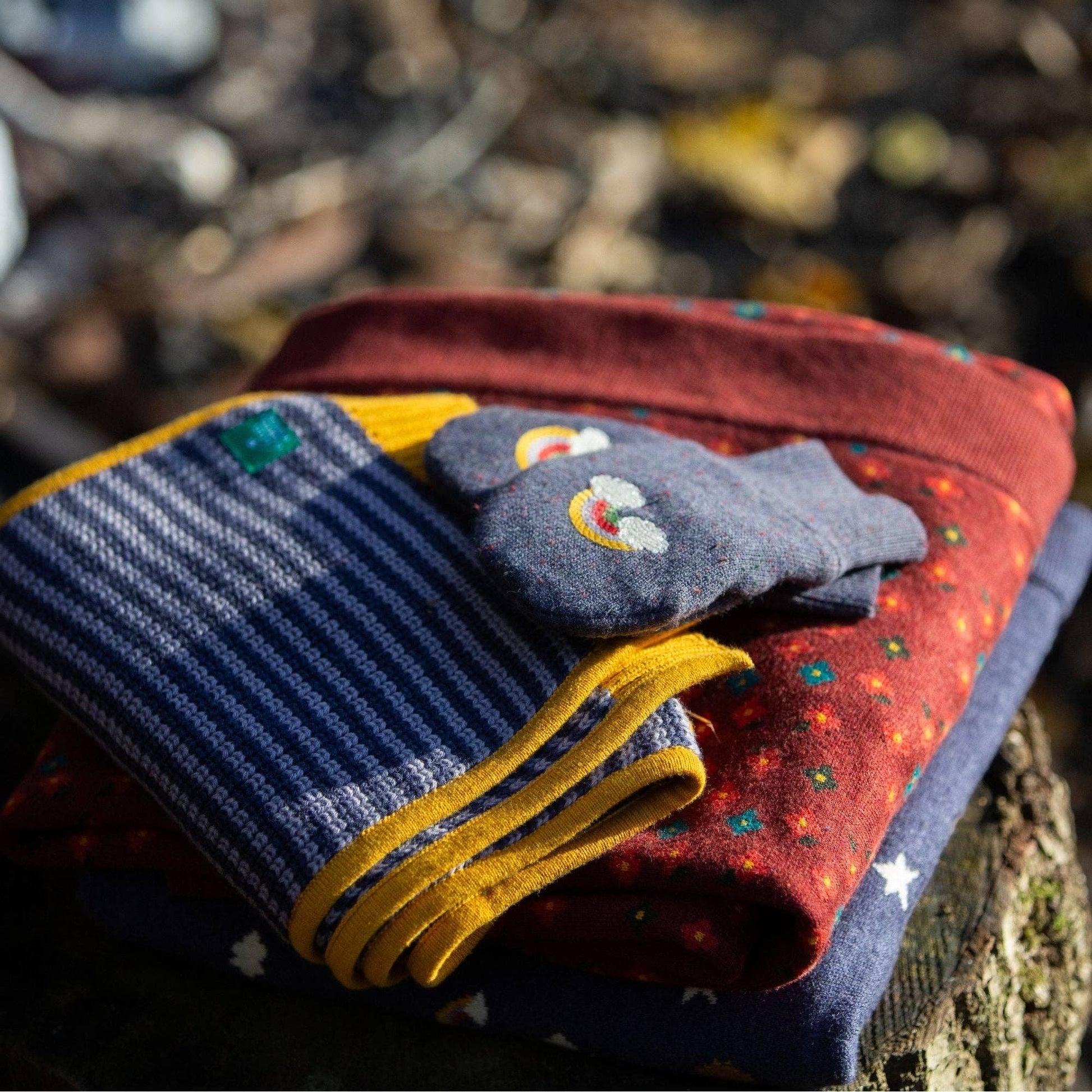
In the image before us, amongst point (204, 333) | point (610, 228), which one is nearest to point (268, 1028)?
point (204, 333)

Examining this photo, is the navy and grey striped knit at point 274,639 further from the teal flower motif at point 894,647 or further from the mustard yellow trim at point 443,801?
the teal flower motif at point 894,647

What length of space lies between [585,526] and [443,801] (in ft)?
0.74

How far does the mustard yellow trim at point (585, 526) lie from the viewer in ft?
3.03

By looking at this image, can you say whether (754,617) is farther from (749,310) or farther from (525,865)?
(749,310)

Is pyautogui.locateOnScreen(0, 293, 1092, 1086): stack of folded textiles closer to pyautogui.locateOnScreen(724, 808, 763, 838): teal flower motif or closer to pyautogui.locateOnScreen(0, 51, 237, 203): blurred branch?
pyautogui.locateOnScreen(724, 808, 763, 838): teal flower motif

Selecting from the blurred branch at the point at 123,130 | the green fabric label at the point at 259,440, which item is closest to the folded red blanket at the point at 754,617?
the green fabric label at the point at 259,440

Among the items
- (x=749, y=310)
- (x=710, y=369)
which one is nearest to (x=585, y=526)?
(x=710, y=369)

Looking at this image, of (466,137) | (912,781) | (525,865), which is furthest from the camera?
(466,137)

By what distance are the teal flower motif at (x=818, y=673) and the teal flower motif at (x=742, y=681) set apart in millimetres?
35

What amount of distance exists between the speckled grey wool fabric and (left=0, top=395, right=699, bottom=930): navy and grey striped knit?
0.05m

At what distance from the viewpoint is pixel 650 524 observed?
3.07ft

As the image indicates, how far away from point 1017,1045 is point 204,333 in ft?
5.45

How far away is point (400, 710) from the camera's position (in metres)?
0.92

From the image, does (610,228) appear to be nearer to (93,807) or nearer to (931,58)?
(931,58)
